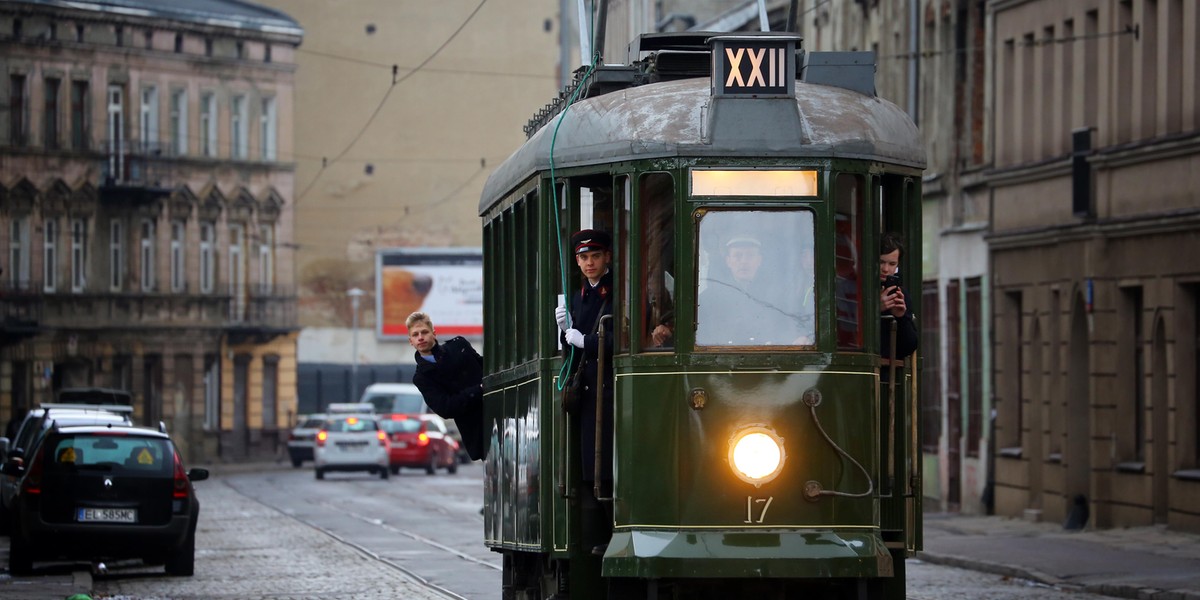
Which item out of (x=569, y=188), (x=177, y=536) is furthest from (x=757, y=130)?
(x=177, y=536)

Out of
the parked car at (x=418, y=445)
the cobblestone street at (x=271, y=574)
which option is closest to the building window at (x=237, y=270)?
the parked car at (x=418, y=445)

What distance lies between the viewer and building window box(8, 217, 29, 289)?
226ft

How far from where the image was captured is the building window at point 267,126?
253 feet

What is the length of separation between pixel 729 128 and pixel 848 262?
2.72 feet

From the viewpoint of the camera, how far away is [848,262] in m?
11.2

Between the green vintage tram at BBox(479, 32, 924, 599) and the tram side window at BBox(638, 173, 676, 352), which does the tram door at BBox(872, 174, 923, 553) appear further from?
the tram side window at BBox(638, 173, 676, 352)

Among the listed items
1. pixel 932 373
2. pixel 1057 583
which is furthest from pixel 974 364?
pixel 1057 583

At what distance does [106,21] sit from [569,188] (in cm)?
6169

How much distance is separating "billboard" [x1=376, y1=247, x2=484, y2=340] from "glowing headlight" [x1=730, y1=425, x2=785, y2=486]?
76.9 m

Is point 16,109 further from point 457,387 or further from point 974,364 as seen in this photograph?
point 457,387

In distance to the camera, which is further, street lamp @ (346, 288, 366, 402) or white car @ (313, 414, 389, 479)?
street lamp @ (346, 288, 366, 402)

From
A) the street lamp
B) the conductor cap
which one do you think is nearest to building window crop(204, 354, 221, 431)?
the street lamp

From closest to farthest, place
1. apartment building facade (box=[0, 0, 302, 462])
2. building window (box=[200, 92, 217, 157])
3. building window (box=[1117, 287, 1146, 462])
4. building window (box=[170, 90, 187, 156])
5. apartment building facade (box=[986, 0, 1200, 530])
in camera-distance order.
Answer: apartment building facade (box=[986, 0, 1200, 530]), building window (box=[1117, 287, 1146, 462]), apartment building facade (box=[0, 0, 302, 462]), building window (box=[170, 90, 187, 156]), building window (box=[200, 92, 217, 157])

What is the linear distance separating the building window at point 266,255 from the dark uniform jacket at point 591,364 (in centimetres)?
6713
